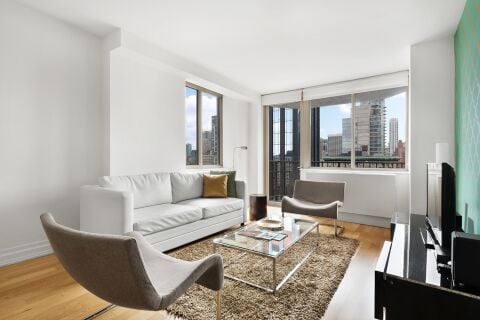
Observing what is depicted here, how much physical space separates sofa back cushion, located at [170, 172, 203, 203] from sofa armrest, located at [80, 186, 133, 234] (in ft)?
3.60

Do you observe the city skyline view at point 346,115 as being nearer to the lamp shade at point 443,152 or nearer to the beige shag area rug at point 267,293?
the lamp shade at point 443,152

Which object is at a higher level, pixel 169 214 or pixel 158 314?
pixel 169 214

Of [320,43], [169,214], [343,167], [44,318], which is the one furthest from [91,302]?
[343,167]

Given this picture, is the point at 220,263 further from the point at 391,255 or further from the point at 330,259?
the point at 330,259

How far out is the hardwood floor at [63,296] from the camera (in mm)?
1667

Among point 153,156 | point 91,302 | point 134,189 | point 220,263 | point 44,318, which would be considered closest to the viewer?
point 220,263

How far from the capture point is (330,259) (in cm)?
256

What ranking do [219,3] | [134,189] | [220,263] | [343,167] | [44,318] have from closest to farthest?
[220,263]
[44,318]
[219,3]
[134,189]
[343,167]

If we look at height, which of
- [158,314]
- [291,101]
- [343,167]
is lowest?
[158,314]

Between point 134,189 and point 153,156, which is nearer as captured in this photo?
point 134,189

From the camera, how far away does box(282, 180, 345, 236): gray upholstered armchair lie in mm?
3359

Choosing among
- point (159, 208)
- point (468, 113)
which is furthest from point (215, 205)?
point (468, 113)

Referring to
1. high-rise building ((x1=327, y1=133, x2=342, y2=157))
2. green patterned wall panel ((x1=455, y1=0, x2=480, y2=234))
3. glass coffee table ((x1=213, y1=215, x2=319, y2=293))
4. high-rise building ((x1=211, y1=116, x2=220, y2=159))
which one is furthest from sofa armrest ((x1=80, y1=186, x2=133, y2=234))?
high-rise building ((x1=327, y1=133, x2=342, y2=157))

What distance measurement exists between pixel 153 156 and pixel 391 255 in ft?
10.2
